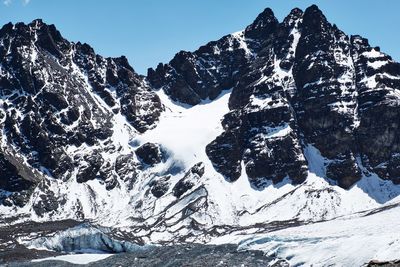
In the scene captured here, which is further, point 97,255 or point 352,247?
point 97,255

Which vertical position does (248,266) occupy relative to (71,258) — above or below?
below

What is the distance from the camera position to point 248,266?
157m

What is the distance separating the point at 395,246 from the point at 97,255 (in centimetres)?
9672

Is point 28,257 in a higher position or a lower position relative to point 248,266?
higher

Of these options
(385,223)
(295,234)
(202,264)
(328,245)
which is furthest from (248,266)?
(385,223)

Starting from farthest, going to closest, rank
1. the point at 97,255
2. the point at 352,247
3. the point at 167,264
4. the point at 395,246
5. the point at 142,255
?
the point at 97,255 → the point at 142,255 → the point at 167,264 → the point at 352,247 → the point at 395,246

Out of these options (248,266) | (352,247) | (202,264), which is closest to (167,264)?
(202,264)

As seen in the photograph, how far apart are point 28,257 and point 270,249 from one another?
74586 millimetres

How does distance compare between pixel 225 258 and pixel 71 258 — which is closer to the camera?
pixel 225 258

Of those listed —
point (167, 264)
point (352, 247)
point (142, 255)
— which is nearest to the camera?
point (352, 247)

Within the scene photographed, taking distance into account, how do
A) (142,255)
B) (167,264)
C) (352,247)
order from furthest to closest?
(142,255) < (167,264) < (352,247)

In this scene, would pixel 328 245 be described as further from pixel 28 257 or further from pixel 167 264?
pixel 28 257

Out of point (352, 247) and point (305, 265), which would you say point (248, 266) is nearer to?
point (305, 265)

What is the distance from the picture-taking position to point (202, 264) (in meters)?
160
